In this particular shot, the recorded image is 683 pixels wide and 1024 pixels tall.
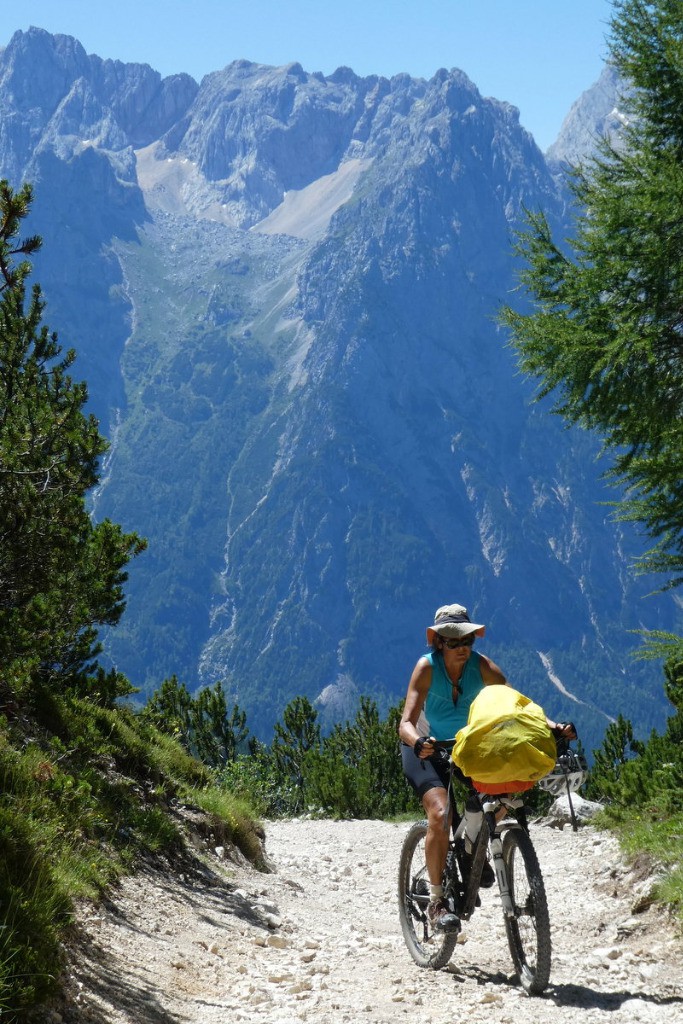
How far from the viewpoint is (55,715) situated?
9.05 meters

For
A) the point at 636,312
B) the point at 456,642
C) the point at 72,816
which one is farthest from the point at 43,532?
the point at 636,312

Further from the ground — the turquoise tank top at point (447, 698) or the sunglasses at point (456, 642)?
the sunglasses at point (456, 642)

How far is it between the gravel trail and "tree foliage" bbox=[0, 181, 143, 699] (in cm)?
196

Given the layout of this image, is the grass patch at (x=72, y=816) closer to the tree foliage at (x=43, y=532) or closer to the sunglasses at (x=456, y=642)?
the tree foliage at (x=43, y=532)

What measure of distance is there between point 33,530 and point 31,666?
131 centimetres

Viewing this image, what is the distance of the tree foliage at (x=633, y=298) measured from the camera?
984 cm

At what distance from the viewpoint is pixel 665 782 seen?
10789mm

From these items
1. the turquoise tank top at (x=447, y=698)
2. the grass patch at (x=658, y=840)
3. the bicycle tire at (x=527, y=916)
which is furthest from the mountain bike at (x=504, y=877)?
the grass patch at (x=658, y=840)

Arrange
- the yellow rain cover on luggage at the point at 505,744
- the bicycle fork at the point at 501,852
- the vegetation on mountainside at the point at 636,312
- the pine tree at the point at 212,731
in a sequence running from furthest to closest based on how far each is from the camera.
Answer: the pine tree at the point at 212,731
the vegetation on mountainside at the point at 636,312
the bicycle fork at the point at 501,852
the yellow rain cover on luggage at the point at 505,744

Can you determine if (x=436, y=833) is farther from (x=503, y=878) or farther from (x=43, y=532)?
(x=43, y=532)

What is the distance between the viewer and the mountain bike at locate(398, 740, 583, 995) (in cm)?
575

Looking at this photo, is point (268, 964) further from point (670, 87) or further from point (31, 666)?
point (670, 87)

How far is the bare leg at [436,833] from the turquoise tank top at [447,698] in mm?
422

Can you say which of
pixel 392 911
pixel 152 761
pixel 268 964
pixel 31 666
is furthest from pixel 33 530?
pixel 392 911
